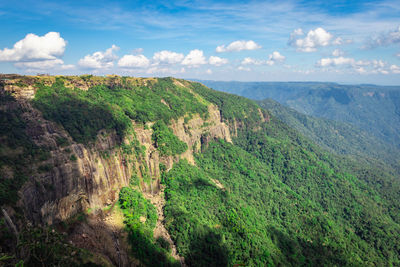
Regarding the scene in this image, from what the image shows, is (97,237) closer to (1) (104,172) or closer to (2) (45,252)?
(1) (104,172)

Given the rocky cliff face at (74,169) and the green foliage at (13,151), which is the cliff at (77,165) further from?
the green foliage at (13,151)

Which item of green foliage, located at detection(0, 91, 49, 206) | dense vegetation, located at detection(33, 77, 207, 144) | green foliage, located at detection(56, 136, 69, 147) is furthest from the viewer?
dense vegetation, located at detection(33, 77, 207, 144)

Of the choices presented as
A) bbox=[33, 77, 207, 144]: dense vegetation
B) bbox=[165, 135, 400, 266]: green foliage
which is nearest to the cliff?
bbox=[33, 77, 207, 144]: dense vegetation

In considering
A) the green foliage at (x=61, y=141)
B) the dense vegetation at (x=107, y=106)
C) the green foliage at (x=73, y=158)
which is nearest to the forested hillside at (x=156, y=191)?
the green foliage at (x=73, y=158)

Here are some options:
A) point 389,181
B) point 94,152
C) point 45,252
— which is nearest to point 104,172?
point 94,152

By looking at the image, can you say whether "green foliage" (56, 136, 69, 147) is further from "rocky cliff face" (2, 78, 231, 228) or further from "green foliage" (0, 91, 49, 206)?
"green foliage" (0, 91, 49, 206)

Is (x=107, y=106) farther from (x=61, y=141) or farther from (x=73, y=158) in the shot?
(x=73, y=158)

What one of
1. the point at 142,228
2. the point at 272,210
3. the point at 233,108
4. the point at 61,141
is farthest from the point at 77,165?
the point at 233,108
